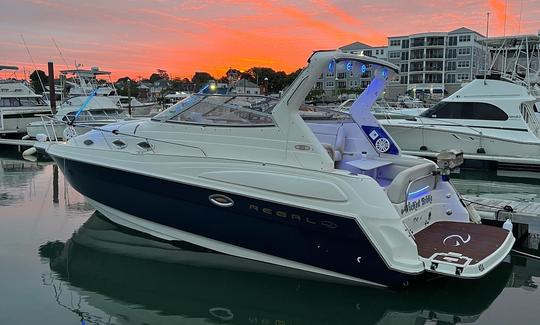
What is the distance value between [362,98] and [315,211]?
2.54 m

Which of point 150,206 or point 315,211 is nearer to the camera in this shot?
point 315,211

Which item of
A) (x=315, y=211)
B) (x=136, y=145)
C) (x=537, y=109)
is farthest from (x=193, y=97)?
(x=537, y=109)

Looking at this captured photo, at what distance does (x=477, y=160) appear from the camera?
14703 mm

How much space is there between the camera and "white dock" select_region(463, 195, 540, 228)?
7.11m

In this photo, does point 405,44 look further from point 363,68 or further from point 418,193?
point 418,193

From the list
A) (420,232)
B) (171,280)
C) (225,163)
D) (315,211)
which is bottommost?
(171,280)

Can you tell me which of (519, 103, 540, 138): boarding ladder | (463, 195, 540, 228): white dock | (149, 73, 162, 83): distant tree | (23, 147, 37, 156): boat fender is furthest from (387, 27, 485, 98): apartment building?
(463, 195, 540, 228): white dock

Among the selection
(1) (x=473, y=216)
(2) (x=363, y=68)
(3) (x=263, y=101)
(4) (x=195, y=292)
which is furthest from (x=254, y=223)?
(1) (x=473, y=216)

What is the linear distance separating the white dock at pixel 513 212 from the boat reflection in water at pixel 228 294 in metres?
1.00

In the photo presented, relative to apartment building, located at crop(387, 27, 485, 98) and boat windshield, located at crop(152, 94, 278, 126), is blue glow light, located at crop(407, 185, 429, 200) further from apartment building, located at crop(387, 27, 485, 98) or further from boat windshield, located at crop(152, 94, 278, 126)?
→ apartment building, located at crop(387, 27, 485, 98)

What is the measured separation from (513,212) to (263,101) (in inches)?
162

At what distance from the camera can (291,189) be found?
548cm

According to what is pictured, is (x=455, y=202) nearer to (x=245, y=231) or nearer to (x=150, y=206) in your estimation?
(x=245, y=231)

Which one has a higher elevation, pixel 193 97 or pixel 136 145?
pixel 193 97
